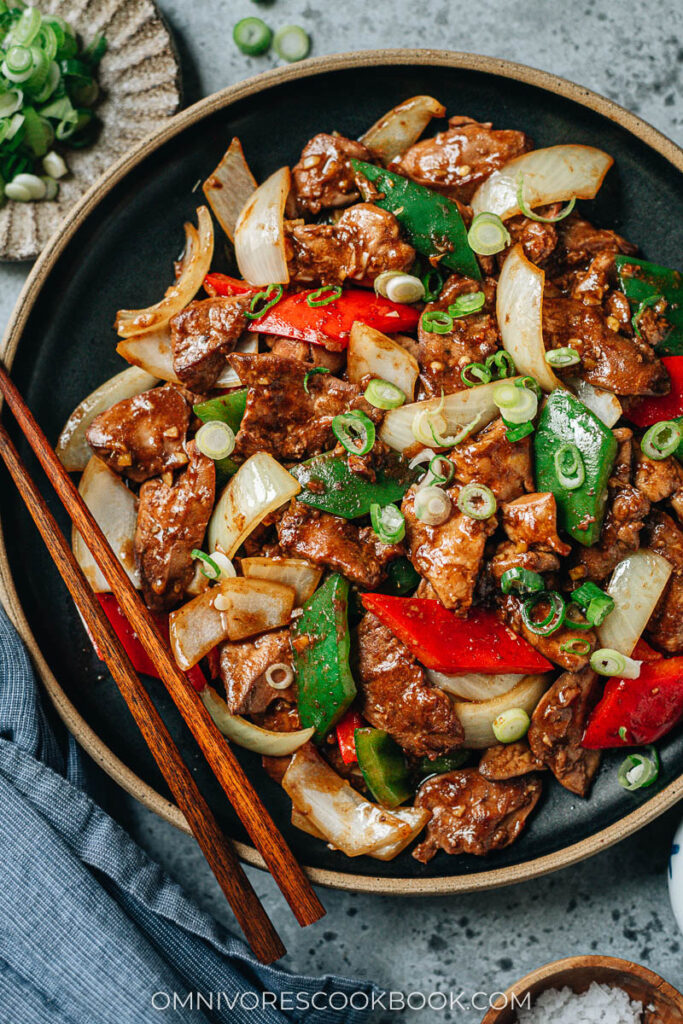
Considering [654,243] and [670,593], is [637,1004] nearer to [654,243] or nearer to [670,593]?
[670,593]

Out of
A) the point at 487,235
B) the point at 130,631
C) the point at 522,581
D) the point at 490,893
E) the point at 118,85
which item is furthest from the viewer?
the point at 118,85

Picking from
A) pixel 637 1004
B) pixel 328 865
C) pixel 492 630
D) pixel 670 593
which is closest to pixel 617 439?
pixel 670 593

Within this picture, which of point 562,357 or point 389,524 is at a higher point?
point 562,357

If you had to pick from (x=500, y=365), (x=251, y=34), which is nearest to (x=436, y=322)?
(x=500, y=365)

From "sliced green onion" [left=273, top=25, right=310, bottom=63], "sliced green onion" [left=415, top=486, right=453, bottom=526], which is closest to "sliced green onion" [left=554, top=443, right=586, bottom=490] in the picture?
"sliced green onion" [left=415, top=486, right=453, bottom=526]

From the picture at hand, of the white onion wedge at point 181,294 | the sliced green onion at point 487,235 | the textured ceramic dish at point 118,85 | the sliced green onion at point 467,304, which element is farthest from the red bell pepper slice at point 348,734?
the textured ceramic dish at point 118,85

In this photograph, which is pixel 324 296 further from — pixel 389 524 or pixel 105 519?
pixel 105 519

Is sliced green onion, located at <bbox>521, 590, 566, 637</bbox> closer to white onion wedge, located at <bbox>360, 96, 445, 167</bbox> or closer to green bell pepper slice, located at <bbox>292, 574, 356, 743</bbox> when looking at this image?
green bell pepper slice, located at <bbox>292, 574, 356, 743</bbox>

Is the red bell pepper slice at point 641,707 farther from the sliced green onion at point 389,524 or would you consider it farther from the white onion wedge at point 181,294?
the white onion wedge at point 181,294
